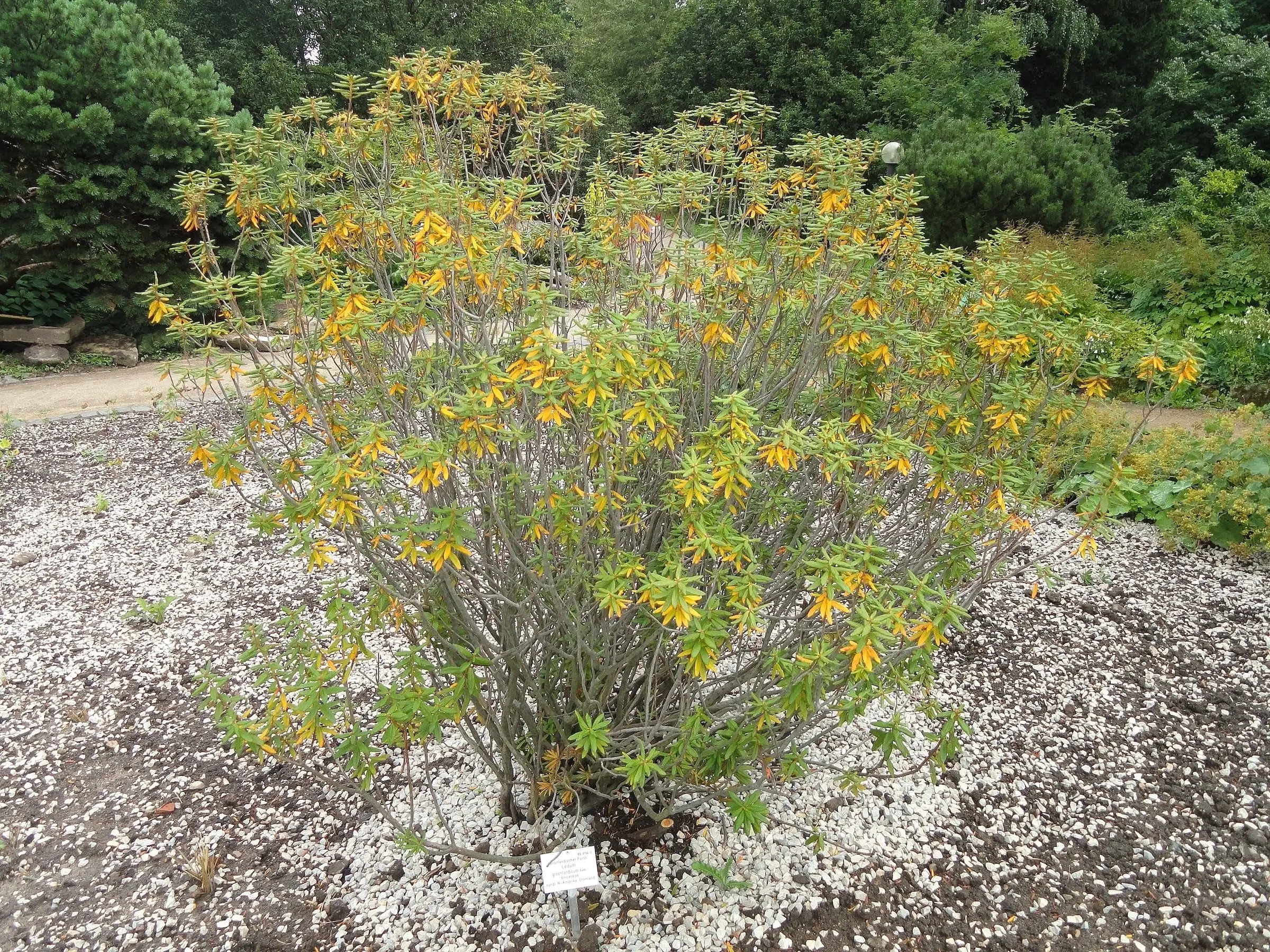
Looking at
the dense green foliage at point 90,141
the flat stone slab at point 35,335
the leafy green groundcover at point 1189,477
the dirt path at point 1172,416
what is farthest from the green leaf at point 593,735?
the flat stone slab at point 35,335

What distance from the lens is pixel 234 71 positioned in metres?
12.0

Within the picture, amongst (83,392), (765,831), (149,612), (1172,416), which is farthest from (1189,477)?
(83,392)

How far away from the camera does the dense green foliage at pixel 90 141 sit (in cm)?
708

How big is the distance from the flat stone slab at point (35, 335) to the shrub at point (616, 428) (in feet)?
23.3

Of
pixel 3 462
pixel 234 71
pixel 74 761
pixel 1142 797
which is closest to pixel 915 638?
pixel 1142 797

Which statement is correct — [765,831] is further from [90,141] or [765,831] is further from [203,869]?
[90,141]

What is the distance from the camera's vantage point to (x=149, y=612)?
3.78m

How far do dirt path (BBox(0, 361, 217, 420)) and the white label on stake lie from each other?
20.1 ft

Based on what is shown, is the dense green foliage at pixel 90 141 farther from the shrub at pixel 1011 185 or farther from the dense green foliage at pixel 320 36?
the shrub at pixel 1011 185

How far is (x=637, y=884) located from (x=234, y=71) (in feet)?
43.6

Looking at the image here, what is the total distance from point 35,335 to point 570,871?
8776 millimetres

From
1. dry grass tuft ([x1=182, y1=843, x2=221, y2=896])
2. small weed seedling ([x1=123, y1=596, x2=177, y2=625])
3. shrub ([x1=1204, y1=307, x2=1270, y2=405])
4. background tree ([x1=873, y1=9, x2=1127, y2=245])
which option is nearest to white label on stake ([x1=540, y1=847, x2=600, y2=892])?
dry grass tuft ([x1=182, y1=843, x2=221, y2=896])

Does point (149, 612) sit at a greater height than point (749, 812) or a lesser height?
lesser

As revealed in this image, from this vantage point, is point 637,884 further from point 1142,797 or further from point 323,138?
point 323,138
